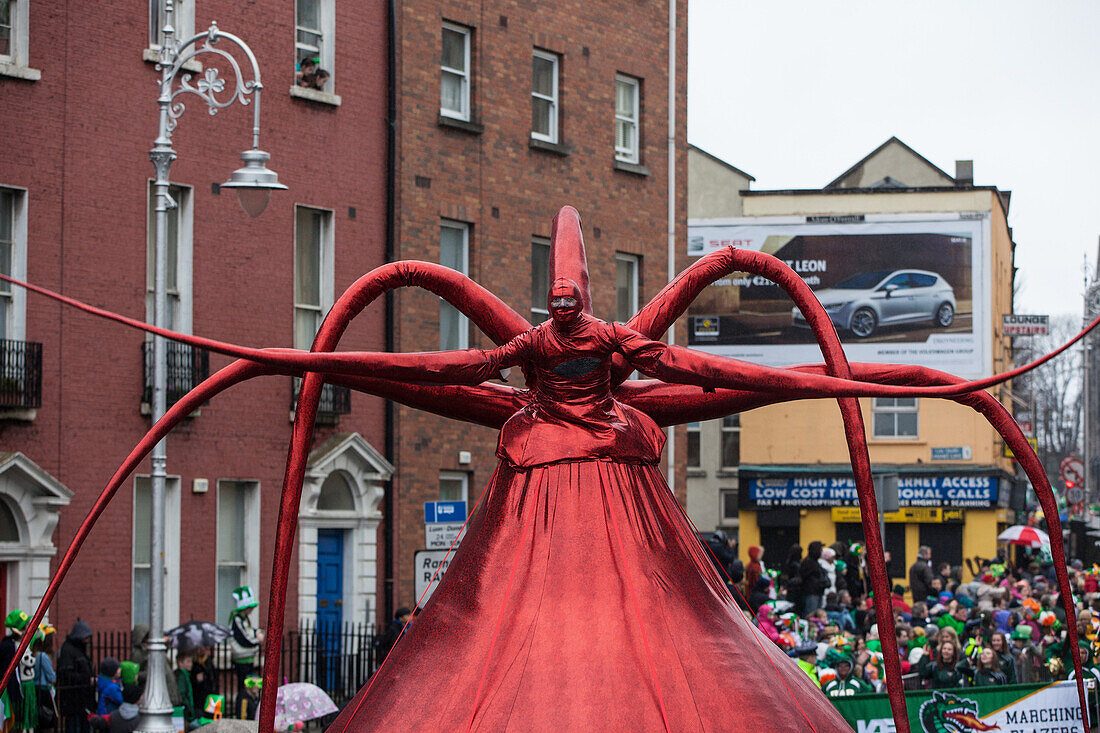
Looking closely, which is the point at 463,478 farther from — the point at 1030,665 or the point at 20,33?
the point at 1030,665

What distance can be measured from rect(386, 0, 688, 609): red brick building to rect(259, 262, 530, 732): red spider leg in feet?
58.6

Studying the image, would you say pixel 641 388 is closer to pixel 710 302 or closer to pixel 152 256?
pixel 152 256

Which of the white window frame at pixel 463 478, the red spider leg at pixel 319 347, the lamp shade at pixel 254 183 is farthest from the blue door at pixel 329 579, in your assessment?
the red spider leg at pixel 319 347

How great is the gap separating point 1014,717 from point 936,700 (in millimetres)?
613

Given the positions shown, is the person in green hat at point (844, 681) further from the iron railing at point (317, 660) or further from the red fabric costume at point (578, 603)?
the red fabric costume at point (578, 603)

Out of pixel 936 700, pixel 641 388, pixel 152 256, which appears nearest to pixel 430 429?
pixel 152 256

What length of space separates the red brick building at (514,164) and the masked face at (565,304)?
18081mm

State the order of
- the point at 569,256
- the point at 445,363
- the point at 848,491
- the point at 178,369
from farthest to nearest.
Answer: the point at 848,491, the point at 178,369, the point at 569,256, the point at 445,363

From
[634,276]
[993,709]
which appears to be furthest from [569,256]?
[634,276]

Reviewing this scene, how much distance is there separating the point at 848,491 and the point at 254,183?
30.2m

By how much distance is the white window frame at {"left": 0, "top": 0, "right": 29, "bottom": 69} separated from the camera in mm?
18906

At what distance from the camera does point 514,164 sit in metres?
25.4

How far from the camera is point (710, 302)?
43625 mm

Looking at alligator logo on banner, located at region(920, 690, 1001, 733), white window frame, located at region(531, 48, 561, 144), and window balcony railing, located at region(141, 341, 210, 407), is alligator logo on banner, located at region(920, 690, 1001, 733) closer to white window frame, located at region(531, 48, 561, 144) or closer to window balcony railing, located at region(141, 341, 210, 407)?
window balcony railing, located at region(141, 341, 210, 407)
